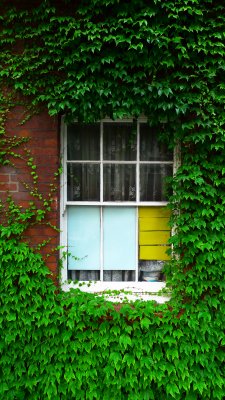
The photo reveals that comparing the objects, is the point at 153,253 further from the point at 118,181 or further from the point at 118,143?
the point at 118,143

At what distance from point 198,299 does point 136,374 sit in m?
0.94

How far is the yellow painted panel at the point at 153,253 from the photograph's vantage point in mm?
3783

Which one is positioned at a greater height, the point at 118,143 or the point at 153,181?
the point at 118,143

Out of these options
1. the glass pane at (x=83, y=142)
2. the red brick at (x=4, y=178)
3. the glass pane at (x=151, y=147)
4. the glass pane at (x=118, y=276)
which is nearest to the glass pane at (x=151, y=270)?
the glass pane at (x=118, y=276)

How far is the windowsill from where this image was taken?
12.1ft

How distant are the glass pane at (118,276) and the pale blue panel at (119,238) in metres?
0.05

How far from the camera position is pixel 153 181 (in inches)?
148

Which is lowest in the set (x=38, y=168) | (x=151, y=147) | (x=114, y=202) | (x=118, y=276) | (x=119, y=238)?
(x=118, y=276)

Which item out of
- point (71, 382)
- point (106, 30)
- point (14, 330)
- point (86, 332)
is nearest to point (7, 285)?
point (14, 330)

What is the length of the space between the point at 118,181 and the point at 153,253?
851 mm

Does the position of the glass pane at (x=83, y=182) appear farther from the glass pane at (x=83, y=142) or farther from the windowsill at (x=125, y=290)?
the windowsill at (x=125, y=290)

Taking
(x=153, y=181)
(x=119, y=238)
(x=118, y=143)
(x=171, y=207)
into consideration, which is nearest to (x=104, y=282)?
(x=119, y=238)

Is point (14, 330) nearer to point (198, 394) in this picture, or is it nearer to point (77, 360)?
point (77, 360)

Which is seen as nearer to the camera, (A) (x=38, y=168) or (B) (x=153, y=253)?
(A) (x=38, y=168)
